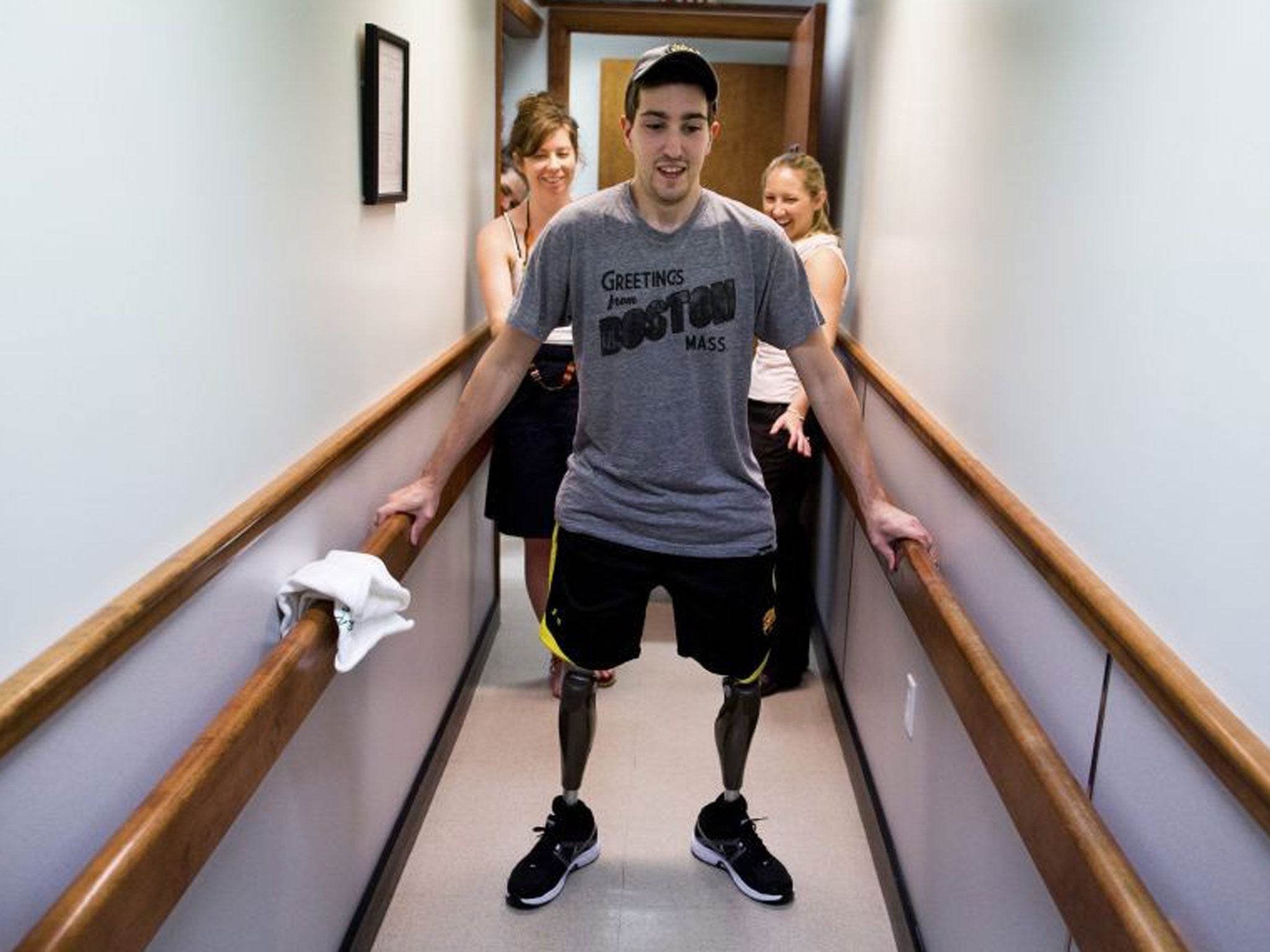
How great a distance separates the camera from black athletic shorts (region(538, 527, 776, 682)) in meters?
2.04

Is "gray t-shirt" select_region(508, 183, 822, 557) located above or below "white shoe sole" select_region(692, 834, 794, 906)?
above

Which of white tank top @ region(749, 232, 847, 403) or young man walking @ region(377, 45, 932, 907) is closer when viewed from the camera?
young man walking @ region(377, 45, 932, 907)

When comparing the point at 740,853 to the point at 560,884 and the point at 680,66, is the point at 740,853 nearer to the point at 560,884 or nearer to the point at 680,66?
the point at 560,884

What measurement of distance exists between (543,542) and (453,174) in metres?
0.96

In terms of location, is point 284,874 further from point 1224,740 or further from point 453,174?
point 453,174

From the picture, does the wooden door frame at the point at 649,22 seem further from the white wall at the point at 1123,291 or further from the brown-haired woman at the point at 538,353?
the white wall at the point at 1123,291

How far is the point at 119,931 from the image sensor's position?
1.01 metres

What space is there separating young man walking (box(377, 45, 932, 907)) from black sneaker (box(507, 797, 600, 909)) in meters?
0.01

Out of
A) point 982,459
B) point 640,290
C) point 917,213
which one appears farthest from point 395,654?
point 917,213

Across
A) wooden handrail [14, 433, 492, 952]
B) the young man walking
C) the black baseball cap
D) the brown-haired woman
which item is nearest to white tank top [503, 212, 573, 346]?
the brown-haired woman

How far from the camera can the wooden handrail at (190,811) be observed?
97 cm

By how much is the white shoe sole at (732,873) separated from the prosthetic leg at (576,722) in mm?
284

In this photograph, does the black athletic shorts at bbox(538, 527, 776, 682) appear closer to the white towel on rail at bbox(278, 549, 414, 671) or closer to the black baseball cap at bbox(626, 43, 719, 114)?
the white towel on rail at bbox(278, 549, 414, 671)

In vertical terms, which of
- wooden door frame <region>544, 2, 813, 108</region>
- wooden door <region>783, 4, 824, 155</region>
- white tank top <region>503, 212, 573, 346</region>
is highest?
wooden door frame <region>544, 2, 813, 108</region>
